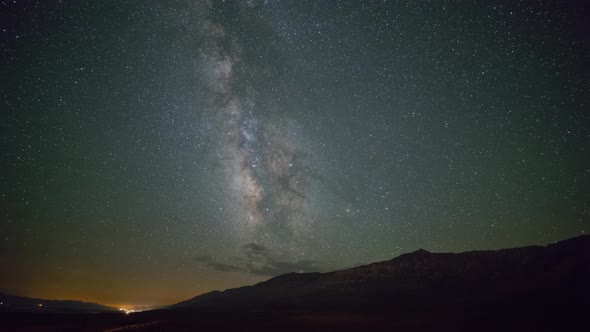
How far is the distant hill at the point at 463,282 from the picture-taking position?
2050 inches

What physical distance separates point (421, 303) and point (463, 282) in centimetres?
2488

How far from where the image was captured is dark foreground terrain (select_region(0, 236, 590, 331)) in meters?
33.0

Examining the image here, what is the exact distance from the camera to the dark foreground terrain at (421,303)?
108 feet

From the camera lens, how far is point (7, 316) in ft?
144

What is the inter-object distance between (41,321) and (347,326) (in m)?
40.0

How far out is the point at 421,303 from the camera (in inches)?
2184

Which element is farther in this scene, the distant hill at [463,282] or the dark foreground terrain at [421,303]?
the distant hill at [463,282]

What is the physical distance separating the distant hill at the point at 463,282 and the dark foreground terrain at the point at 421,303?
0.17 metres

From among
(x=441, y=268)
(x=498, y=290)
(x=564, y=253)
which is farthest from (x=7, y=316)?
(x=564, y=253)

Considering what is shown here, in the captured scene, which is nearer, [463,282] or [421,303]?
[421,303]

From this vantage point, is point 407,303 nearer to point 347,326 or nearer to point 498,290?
point 498,290

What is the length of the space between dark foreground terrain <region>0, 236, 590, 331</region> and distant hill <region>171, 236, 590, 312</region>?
17 cm

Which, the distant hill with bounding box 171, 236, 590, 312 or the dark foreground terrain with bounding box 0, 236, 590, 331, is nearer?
the dark foreground terrain with bounding box 0, 236, 590, 331

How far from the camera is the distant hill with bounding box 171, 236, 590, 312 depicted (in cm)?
5206
